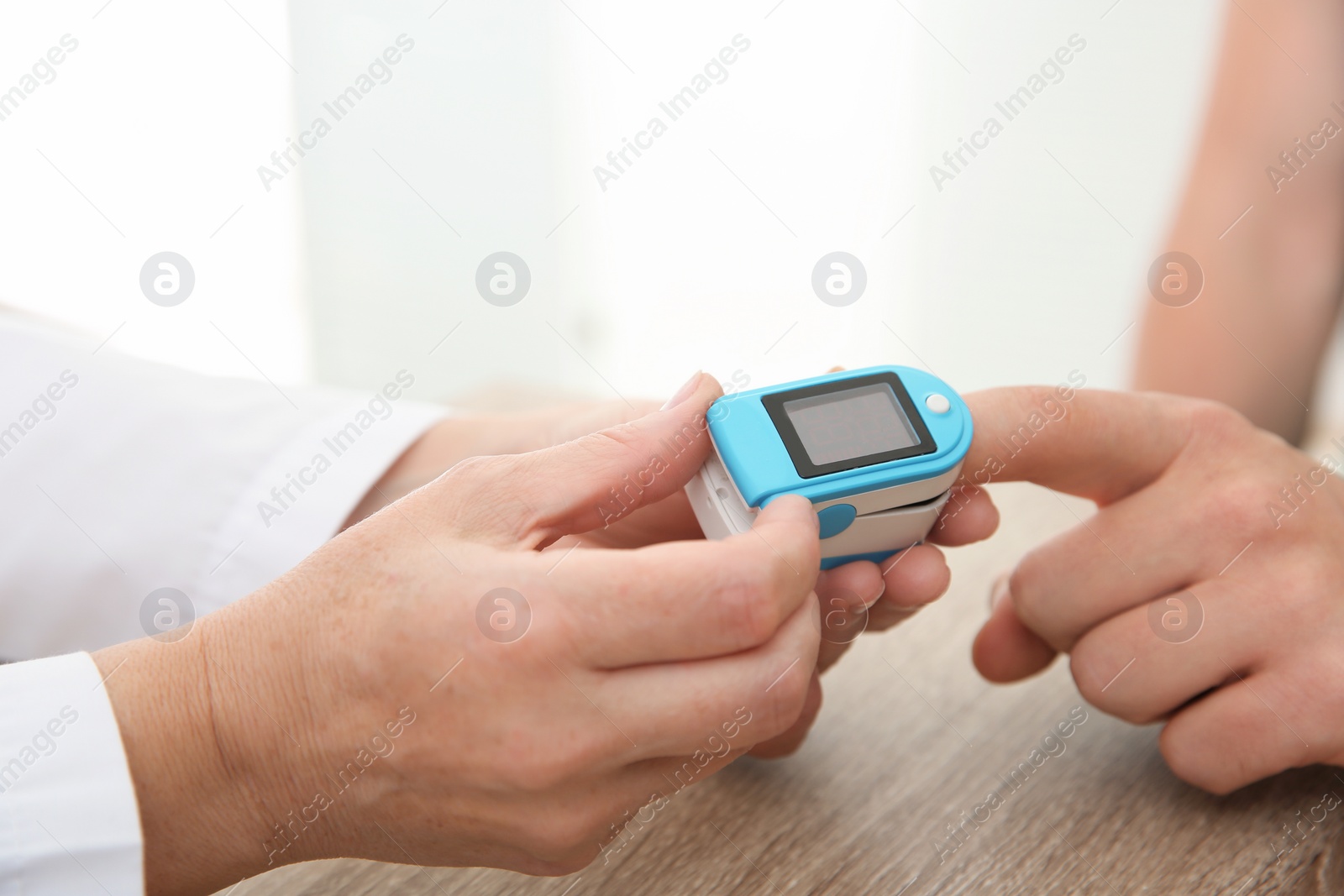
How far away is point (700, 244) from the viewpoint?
3.12 meters

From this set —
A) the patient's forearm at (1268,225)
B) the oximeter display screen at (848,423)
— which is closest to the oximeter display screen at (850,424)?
the oximeter display screen at (848,423)

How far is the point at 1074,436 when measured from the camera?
836mm

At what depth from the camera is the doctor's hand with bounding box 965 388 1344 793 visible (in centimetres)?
80

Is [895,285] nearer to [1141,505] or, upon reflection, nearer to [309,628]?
[1141,505]

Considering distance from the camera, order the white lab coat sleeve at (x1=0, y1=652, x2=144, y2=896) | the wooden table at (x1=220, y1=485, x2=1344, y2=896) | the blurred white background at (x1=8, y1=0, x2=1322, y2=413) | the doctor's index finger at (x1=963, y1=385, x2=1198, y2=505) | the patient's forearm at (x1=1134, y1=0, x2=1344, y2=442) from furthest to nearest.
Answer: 1. the blurred white background at (x1=8, y1=0, x2=1322, y2=413)
2. the patient's forearm at (x1=1134, y1=0, x2=1344, y2=442)
3. the doctor's index finger at (x1=963, y1=385, x2=1198, y2=505)
4. the wooden table at (x1=220, y1=485, x2=1344, y2=896)
5. the white lab coat sleeve at (x1=0, y1=652, x2=144, y2=896)

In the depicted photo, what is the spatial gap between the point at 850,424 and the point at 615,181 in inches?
98.3

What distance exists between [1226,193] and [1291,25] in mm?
241

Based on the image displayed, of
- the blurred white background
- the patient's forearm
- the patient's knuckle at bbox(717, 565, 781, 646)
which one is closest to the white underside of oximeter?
the patient's knuckle at bbox(717, 565, 781, 646)

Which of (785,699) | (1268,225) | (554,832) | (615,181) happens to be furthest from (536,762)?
(615,181)

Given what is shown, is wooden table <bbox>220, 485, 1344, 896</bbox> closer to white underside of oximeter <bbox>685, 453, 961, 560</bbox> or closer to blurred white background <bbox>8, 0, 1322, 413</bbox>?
white underside of oximeter <bbox>685, 453, 961, 560</bbox>

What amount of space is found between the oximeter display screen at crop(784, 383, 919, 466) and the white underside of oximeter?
0.04 meters

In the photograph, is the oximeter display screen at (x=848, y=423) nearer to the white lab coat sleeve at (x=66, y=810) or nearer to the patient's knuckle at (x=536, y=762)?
the patient's knuckle at (x=536, y=762)

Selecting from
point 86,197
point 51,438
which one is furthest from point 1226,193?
point 86,197

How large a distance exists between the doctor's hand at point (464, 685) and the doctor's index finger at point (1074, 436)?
25 centimetres
